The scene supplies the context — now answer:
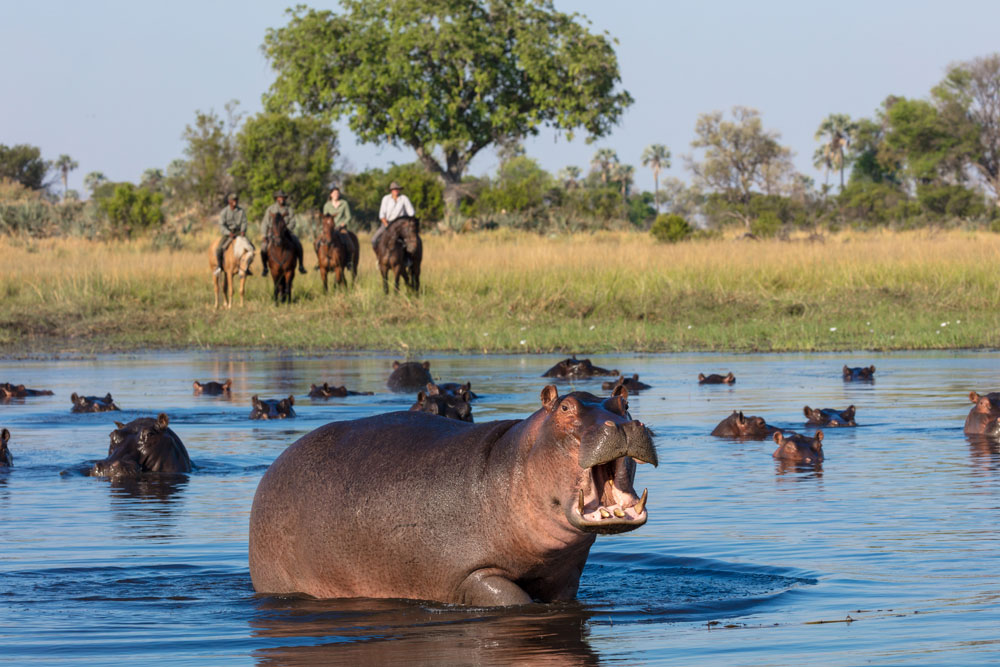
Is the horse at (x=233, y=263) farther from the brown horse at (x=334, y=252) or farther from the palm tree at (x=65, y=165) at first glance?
the palm tree at (x=65, y=165)

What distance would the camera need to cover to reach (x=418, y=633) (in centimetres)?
446

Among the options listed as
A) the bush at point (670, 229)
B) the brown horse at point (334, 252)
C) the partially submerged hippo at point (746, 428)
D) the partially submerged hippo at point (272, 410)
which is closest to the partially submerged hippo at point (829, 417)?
the partially submerged hippo at point (746, 428)

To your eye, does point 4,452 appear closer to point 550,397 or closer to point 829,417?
point 829,417

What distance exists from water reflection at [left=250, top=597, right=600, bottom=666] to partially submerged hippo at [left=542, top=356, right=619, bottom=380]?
835cm

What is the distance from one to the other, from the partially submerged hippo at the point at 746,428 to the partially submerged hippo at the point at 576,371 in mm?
3696

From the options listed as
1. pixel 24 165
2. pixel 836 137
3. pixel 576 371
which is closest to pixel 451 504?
pixel 576 371

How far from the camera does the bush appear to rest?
114 feet

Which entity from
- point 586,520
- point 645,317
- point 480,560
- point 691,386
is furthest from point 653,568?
point 645,317

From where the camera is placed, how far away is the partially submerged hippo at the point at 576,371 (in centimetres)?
1310

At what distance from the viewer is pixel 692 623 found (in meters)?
4.66

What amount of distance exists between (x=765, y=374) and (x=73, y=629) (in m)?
10.2

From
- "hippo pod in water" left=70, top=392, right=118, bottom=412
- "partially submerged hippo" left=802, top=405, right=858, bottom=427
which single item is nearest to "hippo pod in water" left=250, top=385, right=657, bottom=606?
"partially submerged hippo" left=802, top=405, right=858, bottom=427

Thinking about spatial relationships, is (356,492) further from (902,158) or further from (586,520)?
(902,158)

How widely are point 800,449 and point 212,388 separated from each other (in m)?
6.24
